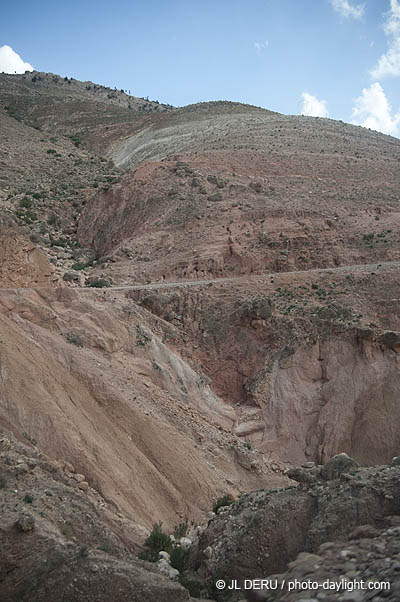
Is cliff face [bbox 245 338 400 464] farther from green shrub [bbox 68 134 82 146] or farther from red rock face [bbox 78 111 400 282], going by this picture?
green shrub [bbox 68 134 82 146]

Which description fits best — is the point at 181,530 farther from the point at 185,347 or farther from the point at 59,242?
the point at 59,242

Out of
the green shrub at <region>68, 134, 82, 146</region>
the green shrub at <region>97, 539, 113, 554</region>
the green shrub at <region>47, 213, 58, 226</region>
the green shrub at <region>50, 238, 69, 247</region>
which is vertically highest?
the green shrub at <region>68, 134, 82, 146</region>

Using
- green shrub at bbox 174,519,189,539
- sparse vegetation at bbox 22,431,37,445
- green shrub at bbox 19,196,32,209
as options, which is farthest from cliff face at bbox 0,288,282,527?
green shrub at bbox 19,196,32,209

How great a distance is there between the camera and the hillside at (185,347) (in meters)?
9.11

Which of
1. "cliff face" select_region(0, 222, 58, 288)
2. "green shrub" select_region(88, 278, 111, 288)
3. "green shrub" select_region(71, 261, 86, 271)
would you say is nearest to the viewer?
"cliff face" select_region(0, 222, 58, 288)

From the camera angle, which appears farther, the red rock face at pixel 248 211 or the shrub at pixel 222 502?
the red rock face at pixel 248 211

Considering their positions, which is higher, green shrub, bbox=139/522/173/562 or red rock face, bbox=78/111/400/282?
red rock face, bbox=78/111/400/282

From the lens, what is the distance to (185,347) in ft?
62.4

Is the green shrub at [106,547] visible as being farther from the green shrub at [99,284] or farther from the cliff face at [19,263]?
the green shrub at [99,284]

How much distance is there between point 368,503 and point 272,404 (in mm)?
9272

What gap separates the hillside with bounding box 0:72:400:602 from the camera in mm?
9109

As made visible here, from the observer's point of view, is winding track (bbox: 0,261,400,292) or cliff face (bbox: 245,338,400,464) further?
winding track (bbox: 0,261,400,292)

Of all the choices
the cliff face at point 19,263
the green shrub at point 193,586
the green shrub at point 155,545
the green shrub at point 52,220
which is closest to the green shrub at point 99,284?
the cliff face at point 19,263

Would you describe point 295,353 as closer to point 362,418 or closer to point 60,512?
point 362,418
